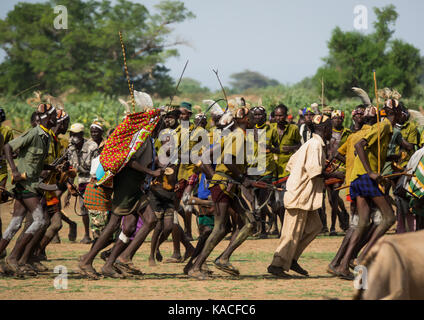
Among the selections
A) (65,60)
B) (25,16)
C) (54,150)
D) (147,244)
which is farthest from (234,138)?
(25,16)

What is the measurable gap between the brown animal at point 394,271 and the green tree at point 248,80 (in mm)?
128291

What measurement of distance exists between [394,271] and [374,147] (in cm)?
468

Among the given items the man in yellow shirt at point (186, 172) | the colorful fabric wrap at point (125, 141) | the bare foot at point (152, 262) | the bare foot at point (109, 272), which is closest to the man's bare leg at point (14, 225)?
the colorful fabric wrap at point (125, 141)

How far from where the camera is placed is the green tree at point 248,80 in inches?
5305

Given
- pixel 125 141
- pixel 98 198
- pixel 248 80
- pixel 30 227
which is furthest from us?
pixel 248 80

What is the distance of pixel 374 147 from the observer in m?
9.13

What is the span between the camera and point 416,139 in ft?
43.5

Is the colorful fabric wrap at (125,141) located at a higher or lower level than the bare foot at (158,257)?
higher

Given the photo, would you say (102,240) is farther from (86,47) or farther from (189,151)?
(86,47)

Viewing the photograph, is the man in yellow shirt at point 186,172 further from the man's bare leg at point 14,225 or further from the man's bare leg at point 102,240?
the man's bare leg at point 14,225

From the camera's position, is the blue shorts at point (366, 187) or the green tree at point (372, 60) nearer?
the blue shorts at point (366, 187)

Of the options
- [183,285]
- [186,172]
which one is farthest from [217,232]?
[186,172]

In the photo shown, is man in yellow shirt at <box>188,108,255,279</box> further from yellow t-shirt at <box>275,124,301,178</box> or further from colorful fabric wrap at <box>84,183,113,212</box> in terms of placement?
yellow t-shirt at <box>275,124,301,178</box>

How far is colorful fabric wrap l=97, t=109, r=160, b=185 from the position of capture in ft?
29.7
